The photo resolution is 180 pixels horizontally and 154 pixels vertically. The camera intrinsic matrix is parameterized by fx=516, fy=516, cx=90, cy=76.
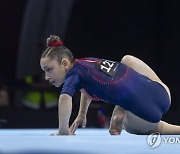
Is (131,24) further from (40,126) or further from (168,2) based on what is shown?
(40,126)

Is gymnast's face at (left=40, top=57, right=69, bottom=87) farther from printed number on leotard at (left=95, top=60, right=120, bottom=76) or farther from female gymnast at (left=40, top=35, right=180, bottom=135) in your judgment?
printed number on leotard at (left=95, top=60, right=120, bottom=76)

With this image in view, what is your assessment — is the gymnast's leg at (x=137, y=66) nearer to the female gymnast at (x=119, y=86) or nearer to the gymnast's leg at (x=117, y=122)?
the female gymnast at (x=119, y=86)

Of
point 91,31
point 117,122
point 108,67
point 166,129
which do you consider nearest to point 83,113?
point 117,122

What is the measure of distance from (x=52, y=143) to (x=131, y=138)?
1.16 feet

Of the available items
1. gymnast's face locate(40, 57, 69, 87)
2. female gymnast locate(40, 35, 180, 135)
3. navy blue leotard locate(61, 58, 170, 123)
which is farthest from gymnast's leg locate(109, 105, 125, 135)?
gymnast's face locate(40, 57, 69, 87)

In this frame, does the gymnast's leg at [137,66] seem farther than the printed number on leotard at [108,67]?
Yes

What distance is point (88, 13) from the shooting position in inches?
270

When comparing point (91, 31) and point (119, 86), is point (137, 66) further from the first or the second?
point (91, 31)

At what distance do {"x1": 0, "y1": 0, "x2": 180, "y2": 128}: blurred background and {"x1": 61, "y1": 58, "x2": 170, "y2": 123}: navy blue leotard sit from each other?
341 centimetres

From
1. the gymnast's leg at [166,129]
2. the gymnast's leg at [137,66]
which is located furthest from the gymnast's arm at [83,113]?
the gymnast's leg at [166,129]

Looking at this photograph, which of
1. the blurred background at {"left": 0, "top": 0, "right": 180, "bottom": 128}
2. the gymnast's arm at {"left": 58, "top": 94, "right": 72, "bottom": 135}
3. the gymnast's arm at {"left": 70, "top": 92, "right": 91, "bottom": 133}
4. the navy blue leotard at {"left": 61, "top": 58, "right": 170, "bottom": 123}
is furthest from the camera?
the blurred background at {"left": 0, "top": 0, "right": 180, "bottom": 128}

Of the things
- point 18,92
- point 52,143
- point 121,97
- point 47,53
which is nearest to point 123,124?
point 121,97

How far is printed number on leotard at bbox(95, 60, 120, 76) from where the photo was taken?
2752 millimetres

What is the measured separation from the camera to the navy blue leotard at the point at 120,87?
271 centimetres
